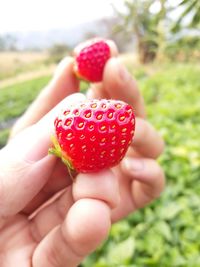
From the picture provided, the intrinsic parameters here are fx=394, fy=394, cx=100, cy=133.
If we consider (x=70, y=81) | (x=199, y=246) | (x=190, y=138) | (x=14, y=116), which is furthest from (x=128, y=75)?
(x=14, y=116)

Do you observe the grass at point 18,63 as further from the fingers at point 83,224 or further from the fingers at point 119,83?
the fingers at point 83,224

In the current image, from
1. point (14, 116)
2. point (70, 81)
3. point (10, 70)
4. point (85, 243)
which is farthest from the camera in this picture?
point (10, 70)

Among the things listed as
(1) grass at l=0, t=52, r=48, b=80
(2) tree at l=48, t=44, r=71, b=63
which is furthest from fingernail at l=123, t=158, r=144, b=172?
(2) tree at l=48, t=44, r=71, b=63

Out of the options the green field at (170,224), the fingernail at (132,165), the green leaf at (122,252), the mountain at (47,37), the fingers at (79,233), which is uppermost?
the fingers at (79,233)

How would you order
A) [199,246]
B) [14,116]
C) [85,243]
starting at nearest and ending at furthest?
[85,243], [199,246], [14,116]

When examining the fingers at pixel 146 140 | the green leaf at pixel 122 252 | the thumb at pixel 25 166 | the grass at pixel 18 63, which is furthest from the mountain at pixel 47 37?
the thumb at pixel 25 166

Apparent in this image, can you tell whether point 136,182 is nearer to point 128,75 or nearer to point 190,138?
point 128,75

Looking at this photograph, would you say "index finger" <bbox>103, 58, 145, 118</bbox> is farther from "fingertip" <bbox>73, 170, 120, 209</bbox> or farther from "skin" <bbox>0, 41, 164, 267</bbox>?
"fingertip" <bbox>73, 170, 120, 209</bbox>

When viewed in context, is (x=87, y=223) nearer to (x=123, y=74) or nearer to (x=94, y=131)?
(x=94, y=131)
